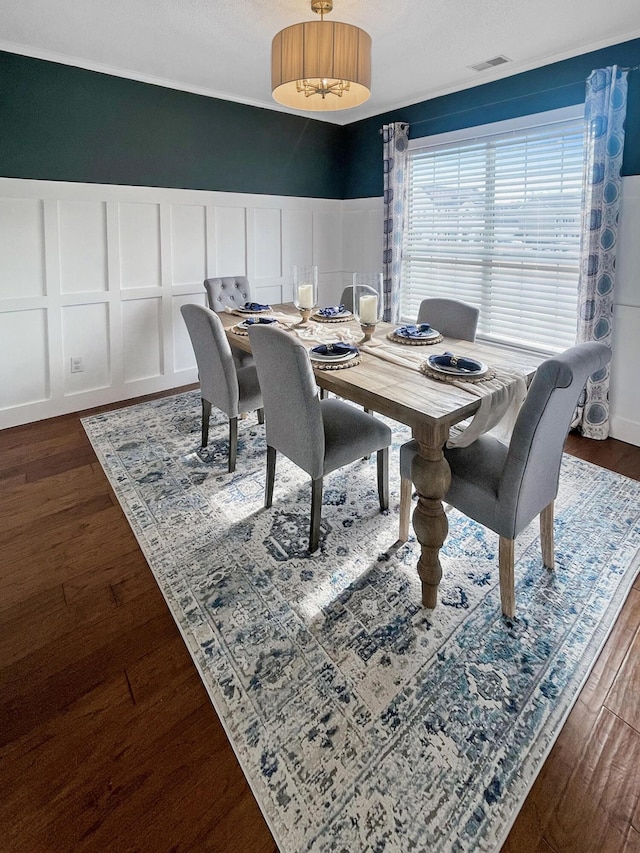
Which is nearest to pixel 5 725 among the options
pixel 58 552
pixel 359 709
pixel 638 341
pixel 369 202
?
pixel 58 552

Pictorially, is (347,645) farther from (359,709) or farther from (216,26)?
(216,26)

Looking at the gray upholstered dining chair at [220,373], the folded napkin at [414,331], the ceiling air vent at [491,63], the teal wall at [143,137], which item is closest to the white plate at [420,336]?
the folded napkin at [414,331]

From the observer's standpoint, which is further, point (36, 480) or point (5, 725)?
point (36, 480)

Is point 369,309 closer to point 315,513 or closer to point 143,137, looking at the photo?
point 315,513

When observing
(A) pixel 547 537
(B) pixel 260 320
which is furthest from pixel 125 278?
(A) pixel 547 537

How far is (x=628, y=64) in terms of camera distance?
9.87ft

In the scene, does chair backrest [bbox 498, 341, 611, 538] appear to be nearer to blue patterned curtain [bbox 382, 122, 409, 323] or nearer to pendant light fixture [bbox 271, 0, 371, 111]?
pendant light fixture [bbox 271, 0, 371, 111]

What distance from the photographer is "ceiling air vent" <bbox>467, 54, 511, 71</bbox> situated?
11.1 feet

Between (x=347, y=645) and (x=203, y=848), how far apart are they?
71 cm

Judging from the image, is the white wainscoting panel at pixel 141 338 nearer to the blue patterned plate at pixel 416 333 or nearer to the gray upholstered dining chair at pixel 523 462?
the blue patterned plate at pixel 416 333

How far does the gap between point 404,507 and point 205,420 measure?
1549 millimetres

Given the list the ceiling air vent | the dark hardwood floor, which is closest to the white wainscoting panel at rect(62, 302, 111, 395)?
the dark hardwood floor

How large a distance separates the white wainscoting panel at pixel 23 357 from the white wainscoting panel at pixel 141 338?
0.61 meters

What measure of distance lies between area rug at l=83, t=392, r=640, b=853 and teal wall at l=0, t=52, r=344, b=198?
2.42 metres
